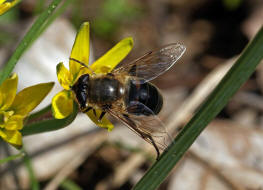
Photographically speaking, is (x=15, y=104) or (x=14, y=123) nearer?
(x=14, y=123)

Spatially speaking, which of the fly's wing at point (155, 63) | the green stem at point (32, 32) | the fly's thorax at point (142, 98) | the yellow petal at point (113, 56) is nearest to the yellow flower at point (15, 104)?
the green stem at point (32, 32)

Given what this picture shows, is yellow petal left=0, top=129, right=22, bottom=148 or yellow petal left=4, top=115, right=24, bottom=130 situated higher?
yellow petal left=4, top=115, right=24, bottom=130

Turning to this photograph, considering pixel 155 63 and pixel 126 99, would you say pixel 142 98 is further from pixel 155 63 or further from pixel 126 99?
pixel 155 63

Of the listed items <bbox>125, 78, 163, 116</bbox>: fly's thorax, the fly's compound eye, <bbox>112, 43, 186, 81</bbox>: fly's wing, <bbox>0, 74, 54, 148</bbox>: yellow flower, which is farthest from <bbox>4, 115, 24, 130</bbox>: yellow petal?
<bbox>112, 43, 186, 81</bbox>: fly's wing

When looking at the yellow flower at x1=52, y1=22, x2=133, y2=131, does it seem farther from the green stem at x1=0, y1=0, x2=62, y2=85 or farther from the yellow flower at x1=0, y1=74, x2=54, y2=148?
the green stem at x1=0, y1=0, x2=62, y2=85

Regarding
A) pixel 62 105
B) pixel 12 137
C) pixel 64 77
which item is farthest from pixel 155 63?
pixel 12 137

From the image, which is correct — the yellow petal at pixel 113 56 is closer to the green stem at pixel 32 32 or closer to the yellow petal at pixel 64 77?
the yellow petal at pixel 64 77
